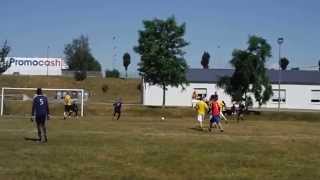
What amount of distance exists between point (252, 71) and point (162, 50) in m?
8.65

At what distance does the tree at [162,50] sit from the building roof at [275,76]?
62.3 feet

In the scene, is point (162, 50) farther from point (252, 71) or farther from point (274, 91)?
point (274, 91)

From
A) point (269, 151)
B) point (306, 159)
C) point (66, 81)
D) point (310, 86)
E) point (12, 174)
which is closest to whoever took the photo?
point (12, 174)

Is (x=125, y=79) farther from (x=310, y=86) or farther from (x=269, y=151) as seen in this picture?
(x=269, y=151)

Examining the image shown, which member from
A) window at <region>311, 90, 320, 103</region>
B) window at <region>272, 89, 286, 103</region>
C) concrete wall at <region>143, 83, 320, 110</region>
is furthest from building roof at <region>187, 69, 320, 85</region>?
window at <region>272, 89, 286, 103</region>

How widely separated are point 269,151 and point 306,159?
6.14 ft

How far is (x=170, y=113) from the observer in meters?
60.5

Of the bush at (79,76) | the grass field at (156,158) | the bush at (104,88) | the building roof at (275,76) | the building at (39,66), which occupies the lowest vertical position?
the grass field at (156,158)

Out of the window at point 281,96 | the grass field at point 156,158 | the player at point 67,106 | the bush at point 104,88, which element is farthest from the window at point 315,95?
the grass field at point 156,158

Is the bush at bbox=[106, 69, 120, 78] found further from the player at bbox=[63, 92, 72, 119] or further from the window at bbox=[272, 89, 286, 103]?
the player at bbox=[63, 92, 72, 119]

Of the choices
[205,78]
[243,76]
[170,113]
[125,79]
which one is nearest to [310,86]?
[205,78]

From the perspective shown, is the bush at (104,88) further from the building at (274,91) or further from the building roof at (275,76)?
the building at (274,91)

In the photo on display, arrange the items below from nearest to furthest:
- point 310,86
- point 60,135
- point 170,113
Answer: point 60,135 → point 170,113 → point 310,86

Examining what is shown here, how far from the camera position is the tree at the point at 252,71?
65.2m
